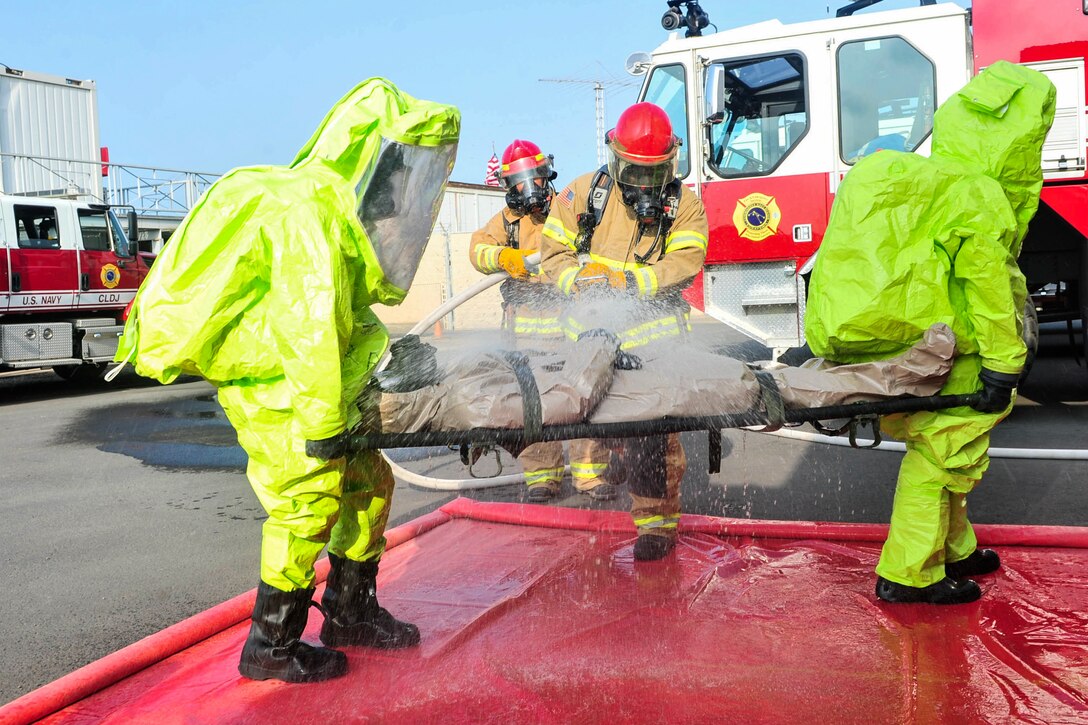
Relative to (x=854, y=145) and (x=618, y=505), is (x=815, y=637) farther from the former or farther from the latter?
(x=854, y=145)

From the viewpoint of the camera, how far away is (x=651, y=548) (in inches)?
160

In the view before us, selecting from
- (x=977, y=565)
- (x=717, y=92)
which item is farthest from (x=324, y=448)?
(x=717, y=92)

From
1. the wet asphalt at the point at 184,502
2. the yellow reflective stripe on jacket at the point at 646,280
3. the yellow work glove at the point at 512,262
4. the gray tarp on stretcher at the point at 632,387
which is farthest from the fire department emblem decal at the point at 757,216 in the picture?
the gray tarp on stretcher at the point at 632,387

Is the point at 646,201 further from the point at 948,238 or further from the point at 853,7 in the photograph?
the point at 853,7

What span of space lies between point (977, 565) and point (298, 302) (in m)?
2.90

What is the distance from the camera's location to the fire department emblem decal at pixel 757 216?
7.50 meters

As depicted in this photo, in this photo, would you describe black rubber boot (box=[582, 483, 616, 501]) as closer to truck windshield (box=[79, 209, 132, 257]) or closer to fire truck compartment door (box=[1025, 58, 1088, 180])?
fire truck compartment door (box=[1025, 58, 1088, 180])

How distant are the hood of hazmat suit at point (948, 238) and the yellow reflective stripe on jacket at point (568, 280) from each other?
123 centimetres

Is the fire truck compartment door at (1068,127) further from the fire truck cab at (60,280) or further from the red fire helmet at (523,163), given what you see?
the fire truck cab at (60,280)

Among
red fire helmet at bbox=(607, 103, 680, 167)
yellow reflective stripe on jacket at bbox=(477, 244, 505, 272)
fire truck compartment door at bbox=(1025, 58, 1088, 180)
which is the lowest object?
yellow reflective stripe on jacket at bbox=(477, 244, 505, 272)

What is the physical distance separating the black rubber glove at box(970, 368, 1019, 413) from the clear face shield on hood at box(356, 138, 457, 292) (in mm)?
2048

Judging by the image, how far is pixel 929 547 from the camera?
10.8 ft

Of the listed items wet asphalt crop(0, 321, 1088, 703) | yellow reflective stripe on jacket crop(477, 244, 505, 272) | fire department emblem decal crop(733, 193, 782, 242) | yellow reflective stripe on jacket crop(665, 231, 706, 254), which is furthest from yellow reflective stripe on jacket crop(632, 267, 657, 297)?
fire department emblem decal crop(733, 193, 782, 242)

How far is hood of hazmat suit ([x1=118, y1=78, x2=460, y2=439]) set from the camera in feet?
8.58
